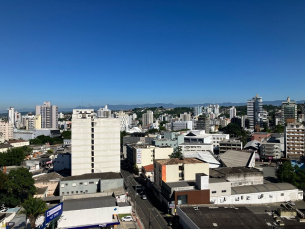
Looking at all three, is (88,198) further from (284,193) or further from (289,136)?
(289,136)

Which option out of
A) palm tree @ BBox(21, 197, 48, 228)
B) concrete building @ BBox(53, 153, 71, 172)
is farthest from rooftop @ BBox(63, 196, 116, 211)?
concrete building @ BBox(53, 153, 71, 172)

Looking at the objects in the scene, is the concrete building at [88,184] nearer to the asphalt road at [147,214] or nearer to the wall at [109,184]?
the wall at [109,184]

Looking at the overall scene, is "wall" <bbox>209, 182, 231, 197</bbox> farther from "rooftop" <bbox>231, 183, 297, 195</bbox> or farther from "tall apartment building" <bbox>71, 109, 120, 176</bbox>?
"tall apartment building" <bbox>71, 109, 120, 176</bbox>

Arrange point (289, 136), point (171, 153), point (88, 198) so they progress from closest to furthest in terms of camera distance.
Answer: point (88, 198) → point (171, 153) → point (289, 136)

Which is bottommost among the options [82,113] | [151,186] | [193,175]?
[151,186]

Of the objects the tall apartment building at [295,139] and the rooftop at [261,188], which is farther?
the tall apartment building at [295,139]

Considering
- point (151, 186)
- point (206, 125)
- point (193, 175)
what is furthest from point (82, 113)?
point (206, 125)

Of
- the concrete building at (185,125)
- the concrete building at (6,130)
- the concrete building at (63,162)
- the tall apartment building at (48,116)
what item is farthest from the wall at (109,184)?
the tall apartment building at (48,116)
